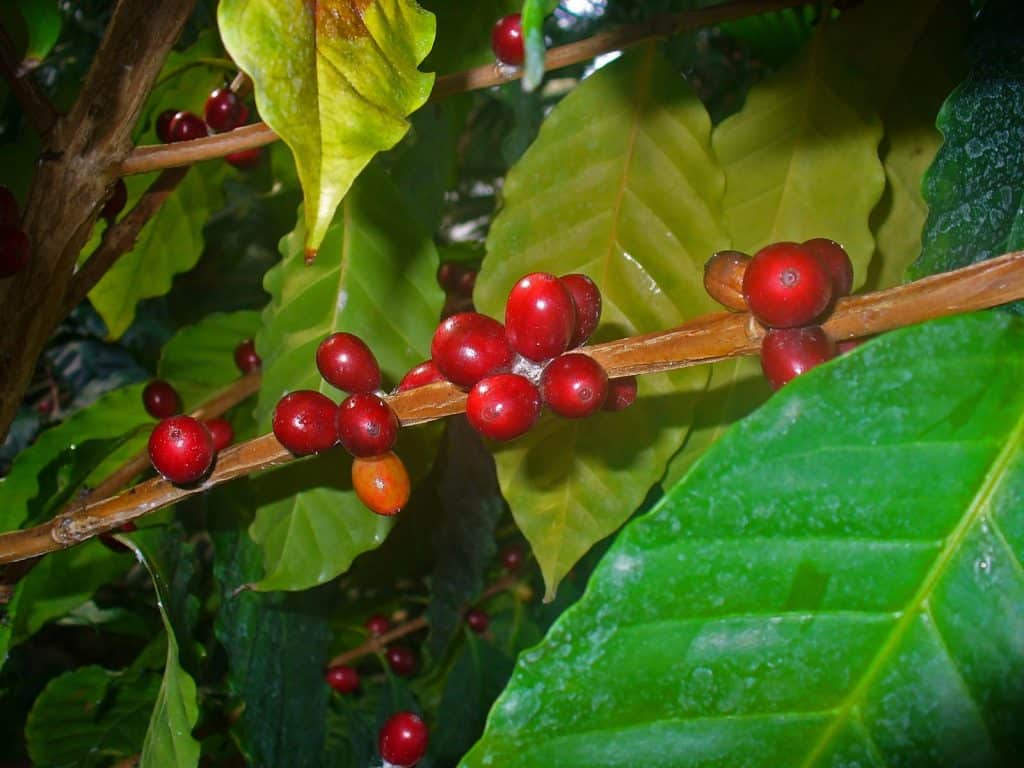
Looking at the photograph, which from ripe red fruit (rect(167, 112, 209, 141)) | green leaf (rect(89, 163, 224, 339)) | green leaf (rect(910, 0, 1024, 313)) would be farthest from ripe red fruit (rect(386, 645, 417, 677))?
green leaf (rect(910, 0, 1024, 313))

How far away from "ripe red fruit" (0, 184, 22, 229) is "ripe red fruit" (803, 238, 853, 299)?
0.48 meters

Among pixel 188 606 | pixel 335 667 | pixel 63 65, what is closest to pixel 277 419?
pixel 188 606

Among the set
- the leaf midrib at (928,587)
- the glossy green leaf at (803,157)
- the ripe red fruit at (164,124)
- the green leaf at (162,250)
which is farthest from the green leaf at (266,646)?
the leaf midrib at (928,587)

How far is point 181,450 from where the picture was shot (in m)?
0.54

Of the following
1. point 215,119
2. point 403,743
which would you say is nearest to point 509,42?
point 215,119

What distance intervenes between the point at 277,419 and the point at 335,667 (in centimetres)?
125

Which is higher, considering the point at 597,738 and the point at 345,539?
the point at 597,738

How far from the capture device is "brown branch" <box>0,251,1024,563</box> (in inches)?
15.1

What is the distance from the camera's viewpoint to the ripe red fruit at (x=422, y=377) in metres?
0.56

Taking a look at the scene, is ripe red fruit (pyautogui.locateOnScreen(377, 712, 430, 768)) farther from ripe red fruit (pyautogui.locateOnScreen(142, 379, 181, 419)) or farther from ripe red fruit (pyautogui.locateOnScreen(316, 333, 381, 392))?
ripe red fruit (pyautogui.locateOnScreen(316, 333, 381, 392))

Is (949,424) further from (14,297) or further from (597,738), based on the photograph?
(14,297)

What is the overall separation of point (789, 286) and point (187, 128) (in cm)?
60

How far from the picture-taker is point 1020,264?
0.38m

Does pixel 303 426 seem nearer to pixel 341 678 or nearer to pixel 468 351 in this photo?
pixel 468 351
